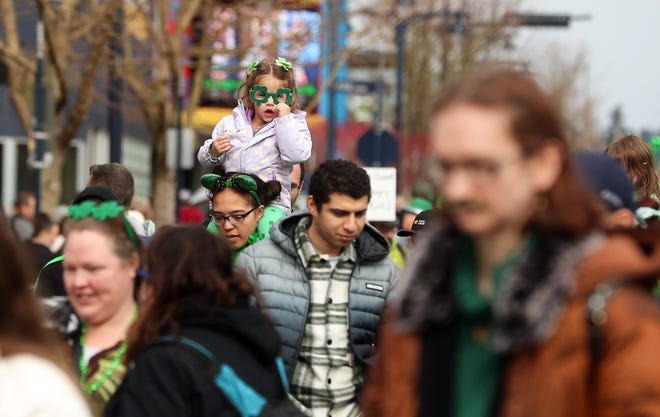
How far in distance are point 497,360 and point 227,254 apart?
169cm

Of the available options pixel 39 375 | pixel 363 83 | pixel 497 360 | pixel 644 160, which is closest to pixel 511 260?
pixel 497 360

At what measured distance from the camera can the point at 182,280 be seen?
184 inches

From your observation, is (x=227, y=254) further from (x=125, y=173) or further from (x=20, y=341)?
(x=125, y=173)

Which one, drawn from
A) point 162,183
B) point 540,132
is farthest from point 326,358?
point 162,183

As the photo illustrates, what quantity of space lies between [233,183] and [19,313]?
3.86 m

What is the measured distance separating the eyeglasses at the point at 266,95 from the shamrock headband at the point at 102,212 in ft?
8.07

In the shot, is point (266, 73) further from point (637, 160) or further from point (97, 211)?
point (97, 211)

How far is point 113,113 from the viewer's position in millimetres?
24953

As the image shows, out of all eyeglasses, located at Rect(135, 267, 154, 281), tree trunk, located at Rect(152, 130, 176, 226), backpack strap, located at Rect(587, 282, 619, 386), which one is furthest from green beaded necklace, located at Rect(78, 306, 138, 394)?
tree trunk, located at Rect(152, 130, 176, 226)

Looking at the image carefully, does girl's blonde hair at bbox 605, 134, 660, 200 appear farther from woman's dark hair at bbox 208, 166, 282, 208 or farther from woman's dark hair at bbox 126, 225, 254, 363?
woman's dark hair at bbox 126, 225, 254, 363

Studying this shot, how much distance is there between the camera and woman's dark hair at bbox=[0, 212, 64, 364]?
3.56 m

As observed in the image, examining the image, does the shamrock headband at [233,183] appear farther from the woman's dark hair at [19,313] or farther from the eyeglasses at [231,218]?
the woman's dark hair at [19,313]

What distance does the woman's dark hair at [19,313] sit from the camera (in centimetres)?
356

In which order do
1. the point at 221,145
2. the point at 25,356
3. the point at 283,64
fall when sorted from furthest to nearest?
the point at 283,64, the point at 221,145, the point at 25,356
